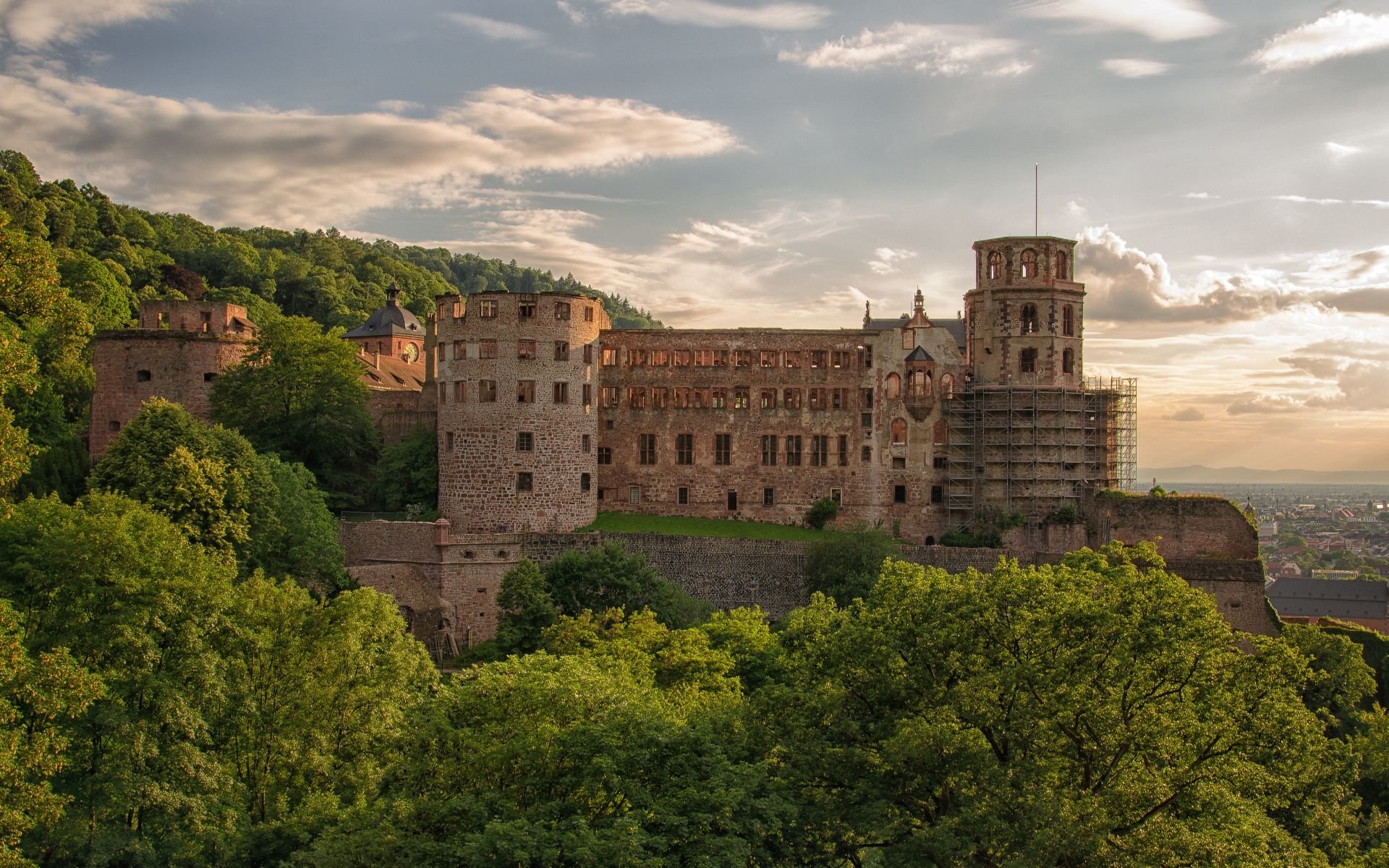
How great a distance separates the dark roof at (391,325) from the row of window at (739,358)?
39.6m

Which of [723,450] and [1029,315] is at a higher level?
[1029,315]

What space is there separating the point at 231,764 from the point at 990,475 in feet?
131

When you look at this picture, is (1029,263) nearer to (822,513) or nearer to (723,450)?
(822,513)

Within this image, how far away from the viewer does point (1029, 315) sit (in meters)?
62.9

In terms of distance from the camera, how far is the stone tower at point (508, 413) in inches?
2282

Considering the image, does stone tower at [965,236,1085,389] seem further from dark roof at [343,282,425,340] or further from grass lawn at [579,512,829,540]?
dark roof at [343,282,425,340]

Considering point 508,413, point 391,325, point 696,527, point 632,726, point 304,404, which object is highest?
point 391,325

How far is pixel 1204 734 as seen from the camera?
24625 mm

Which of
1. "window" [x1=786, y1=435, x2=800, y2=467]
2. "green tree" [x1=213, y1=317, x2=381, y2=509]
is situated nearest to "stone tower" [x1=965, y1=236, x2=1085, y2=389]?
"window" [x1=786, y1=435, x2=800, y2=467]

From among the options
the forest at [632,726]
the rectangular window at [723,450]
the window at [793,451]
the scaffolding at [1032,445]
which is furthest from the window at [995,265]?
the forest at [632,726]

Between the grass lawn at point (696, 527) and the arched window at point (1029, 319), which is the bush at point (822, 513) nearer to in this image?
the grass lawn at point (696, 527)

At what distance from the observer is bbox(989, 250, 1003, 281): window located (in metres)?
63.1

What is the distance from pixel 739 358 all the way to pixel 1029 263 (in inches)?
607

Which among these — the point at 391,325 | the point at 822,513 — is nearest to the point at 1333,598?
the point at 822,513
